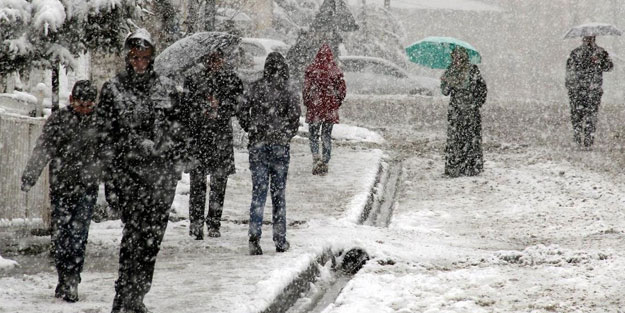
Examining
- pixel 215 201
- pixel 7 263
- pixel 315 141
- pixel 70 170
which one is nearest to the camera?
pixel 70 170

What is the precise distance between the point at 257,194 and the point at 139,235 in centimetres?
262

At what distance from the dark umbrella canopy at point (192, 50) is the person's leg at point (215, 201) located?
1071 millimetres

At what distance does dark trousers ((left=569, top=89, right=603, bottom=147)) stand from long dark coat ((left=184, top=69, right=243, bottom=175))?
906 centimetres

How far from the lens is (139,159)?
565 cm

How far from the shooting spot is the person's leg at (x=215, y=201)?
344 inches

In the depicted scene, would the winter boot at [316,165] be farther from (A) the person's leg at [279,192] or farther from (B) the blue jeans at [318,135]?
(A) the person's leg at [279,192]

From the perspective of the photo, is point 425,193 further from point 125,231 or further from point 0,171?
point 125,231

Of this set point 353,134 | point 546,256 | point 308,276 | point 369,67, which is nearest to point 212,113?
point 308,276

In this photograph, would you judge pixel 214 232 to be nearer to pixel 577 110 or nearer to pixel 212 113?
pixel 212 113

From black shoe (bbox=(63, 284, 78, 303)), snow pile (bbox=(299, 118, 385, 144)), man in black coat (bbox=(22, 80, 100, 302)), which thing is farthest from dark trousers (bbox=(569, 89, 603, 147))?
black shoe (bbox=(63, 284, 78, 303))

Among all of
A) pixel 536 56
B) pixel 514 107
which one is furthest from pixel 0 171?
pixel 536 56

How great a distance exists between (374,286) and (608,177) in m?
7.20

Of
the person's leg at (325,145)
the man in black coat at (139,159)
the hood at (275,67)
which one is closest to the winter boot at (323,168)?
the person's leg at (325,145)

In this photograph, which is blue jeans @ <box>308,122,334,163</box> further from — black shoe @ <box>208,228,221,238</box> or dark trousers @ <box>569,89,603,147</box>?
dark trousers @ <box>569,89,603,147</box>
